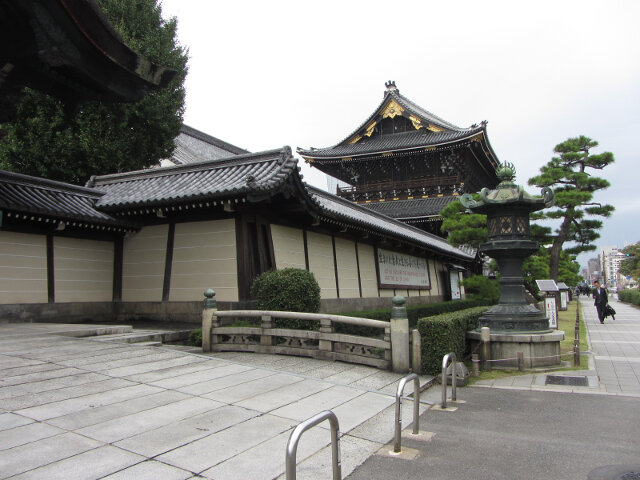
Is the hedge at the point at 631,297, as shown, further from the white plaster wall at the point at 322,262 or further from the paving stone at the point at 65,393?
the paving stone at the point at 65,393

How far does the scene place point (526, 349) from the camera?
32.6 ft

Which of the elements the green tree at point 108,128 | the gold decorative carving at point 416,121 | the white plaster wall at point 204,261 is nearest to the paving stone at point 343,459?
the white plaster wall at point 204,261

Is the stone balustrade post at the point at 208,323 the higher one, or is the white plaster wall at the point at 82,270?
the white plaster wall at the point at 82,270

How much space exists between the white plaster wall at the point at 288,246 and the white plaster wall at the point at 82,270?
519 cm

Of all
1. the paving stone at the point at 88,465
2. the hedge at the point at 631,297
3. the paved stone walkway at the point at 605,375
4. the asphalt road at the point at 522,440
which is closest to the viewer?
the paving stone at the point at 88,465

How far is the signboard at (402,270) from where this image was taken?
2009cm

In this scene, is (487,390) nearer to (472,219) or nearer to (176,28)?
(472,219)

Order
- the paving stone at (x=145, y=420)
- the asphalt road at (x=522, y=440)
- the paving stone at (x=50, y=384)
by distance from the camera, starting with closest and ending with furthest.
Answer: the asphalt road at (x=522, y=440), the paving stone at (x=145, y=420), the paving stone at (x=50, y=384)

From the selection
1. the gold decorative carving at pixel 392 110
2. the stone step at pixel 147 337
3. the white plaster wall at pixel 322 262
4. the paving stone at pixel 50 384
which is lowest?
the paving stone at pixel 50 384

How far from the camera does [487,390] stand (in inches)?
312

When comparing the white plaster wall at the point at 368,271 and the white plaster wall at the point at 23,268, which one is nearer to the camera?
the white plaster wall at the point at 23,268

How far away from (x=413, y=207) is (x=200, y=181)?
20140 millimetres

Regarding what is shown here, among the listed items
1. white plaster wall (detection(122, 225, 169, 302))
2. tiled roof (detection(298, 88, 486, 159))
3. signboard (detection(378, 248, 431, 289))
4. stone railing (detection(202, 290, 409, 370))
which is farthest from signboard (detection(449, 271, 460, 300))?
stone railing (detection(202, 290, 409, 370))

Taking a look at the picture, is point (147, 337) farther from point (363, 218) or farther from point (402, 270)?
point (402, 270)
